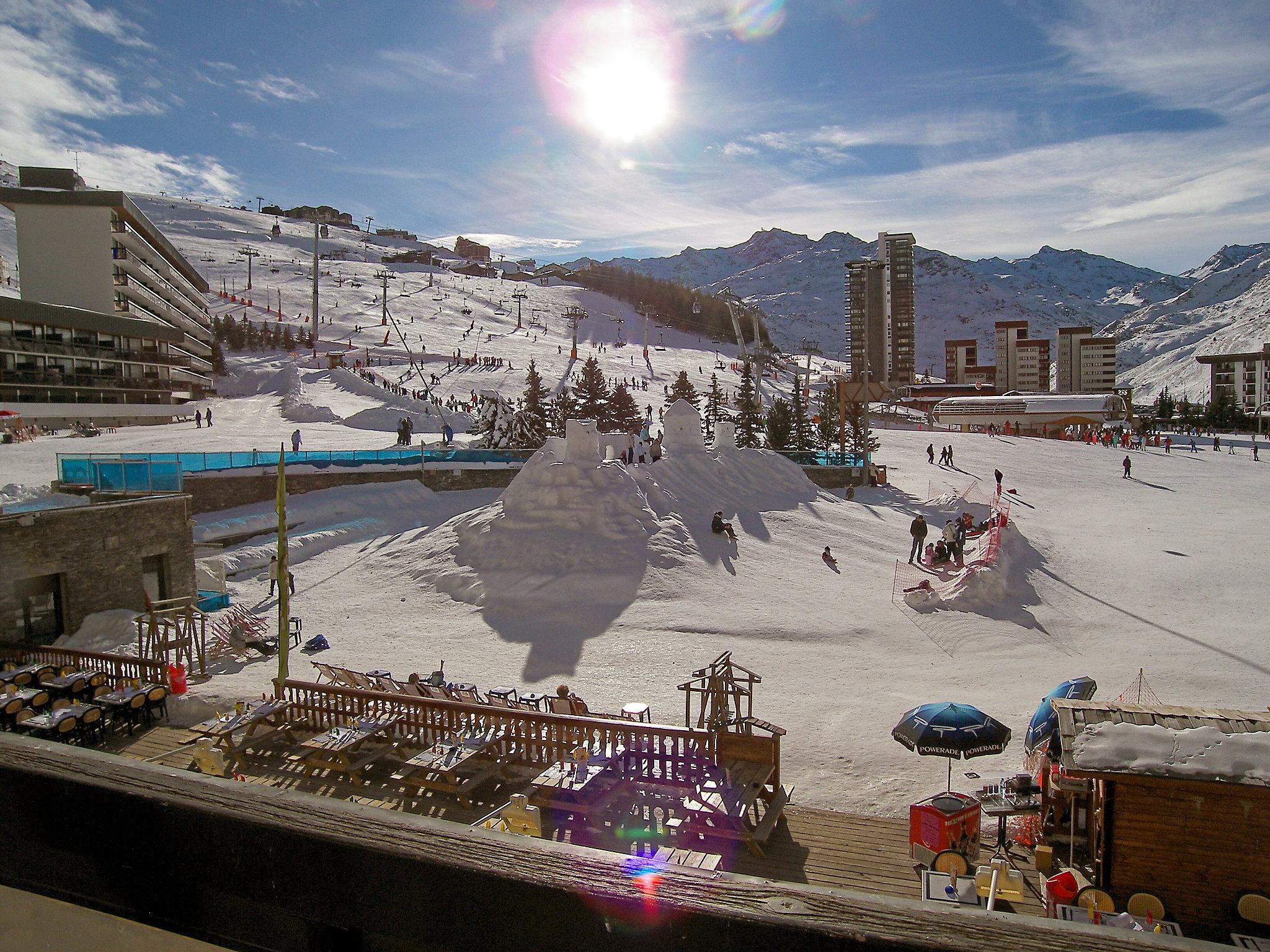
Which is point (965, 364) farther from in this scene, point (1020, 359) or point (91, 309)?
point (91, 309)

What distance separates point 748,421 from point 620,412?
723cm

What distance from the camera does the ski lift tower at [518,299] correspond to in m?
94.6

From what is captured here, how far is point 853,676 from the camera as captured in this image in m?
13.1

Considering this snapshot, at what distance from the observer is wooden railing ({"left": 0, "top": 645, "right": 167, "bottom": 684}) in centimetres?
965

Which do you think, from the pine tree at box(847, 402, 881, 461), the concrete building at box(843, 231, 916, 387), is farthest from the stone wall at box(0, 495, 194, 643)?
the concrete building at box(843, 231, 916, 387)

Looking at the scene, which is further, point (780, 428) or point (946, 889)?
point (780, 428)

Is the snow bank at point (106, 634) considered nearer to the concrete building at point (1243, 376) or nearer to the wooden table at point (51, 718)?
the wooden table at point (51, 718)

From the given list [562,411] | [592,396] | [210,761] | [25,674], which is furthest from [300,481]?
[592,396]

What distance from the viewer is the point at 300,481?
81.3ft

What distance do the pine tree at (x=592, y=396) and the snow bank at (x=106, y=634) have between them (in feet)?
102

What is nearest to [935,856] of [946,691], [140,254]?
[946,691]

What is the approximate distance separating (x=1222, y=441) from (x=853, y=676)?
179ft

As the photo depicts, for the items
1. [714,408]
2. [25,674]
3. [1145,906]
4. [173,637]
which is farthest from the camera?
[714,408]

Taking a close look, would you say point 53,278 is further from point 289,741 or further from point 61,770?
point 61,770
